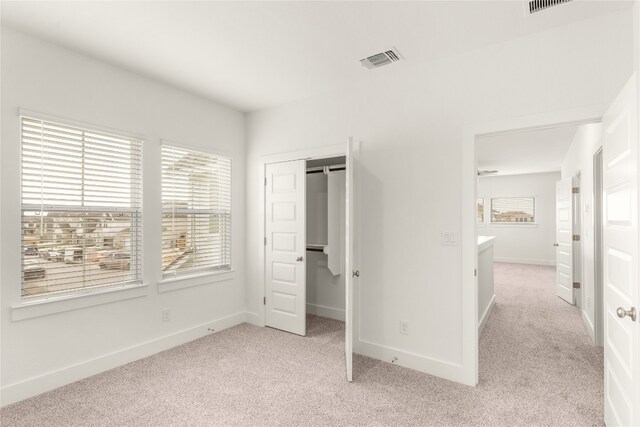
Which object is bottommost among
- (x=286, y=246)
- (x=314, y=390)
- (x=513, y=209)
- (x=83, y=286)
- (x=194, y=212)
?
(x=314, y=390)

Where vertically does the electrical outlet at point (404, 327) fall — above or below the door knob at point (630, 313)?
below

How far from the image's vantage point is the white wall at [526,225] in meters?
9.16

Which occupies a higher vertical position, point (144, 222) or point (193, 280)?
point (144, 222)

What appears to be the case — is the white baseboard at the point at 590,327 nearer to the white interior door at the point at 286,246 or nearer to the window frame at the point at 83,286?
the white interior door at the point at 286,246

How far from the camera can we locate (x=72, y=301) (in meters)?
2.65

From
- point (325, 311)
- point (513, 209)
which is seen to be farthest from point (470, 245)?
point (513, 209)

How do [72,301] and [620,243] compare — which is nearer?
[620,243]

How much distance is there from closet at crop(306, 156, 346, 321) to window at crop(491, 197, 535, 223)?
753cm

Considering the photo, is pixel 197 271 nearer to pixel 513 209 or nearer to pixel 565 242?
pixel 565 242

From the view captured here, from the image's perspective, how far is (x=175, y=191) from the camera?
11.4ft

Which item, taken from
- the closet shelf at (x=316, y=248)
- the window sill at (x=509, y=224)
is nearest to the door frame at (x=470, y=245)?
the closet shelf at (x=316, y=248)

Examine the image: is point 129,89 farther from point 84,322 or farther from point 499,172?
point 499,172

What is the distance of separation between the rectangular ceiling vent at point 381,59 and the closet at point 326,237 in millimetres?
1557

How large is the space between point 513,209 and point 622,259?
9.06 m
